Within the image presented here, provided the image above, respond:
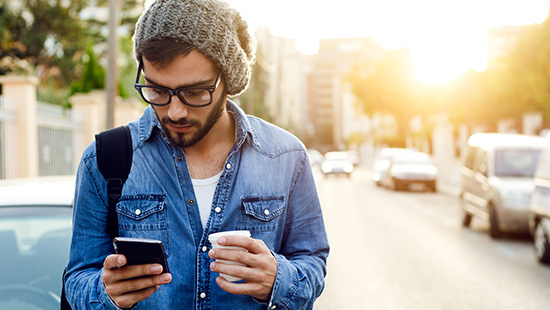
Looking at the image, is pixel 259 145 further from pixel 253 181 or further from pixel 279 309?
pixel 279 309

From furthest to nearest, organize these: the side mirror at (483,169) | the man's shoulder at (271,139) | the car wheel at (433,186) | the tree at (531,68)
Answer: the car wheel at (433,186)
the tree at (531,68)
the side mirror at (483,169)
the man's shoulder at (271,139)

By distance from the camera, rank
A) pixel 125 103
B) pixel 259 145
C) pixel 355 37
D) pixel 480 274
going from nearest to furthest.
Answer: pixel 259 145 < pixel 480 274 < pixel 125 103 < pixel 355 37

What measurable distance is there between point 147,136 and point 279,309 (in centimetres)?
69

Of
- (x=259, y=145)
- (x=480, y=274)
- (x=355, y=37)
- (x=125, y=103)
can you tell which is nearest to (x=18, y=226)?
(x=259, y=145)

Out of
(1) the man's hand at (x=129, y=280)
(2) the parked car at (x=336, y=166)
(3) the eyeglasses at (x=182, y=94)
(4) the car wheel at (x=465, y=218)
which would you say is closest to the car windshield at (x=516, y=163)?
(4) the car wheel at (x=465, y=218)

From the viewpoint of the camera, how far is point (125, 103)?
1644 centimetres

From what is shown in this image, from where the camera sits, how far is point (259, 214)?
1.98 metres

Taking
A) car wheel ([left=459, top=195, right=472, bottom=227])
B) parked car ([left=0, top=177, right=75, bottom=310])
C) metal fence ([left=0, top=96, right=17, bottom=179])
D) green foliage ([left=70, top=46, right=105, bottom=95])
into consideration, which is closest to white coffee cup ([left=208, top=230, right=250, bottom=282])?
parked car ([left=0, top=177, right=75, bottom=310])

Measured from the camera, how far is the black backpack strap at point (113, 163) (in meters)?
1.91

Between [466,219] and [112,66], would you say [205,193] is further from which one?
[466,219]

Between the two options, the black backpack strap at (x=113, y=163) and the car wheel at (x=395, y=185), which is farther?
the car wheel at (x=395, y=185)

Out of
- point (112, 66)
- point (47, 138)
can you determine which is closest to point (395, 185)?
point (112, 66)

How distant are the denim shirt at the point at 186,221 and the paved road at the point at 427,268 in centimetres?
423

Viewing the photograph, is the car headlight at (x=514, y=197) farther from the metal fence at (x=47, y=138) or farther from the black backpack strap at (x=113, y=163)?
the black backpack strap at (x=113, y=163)
